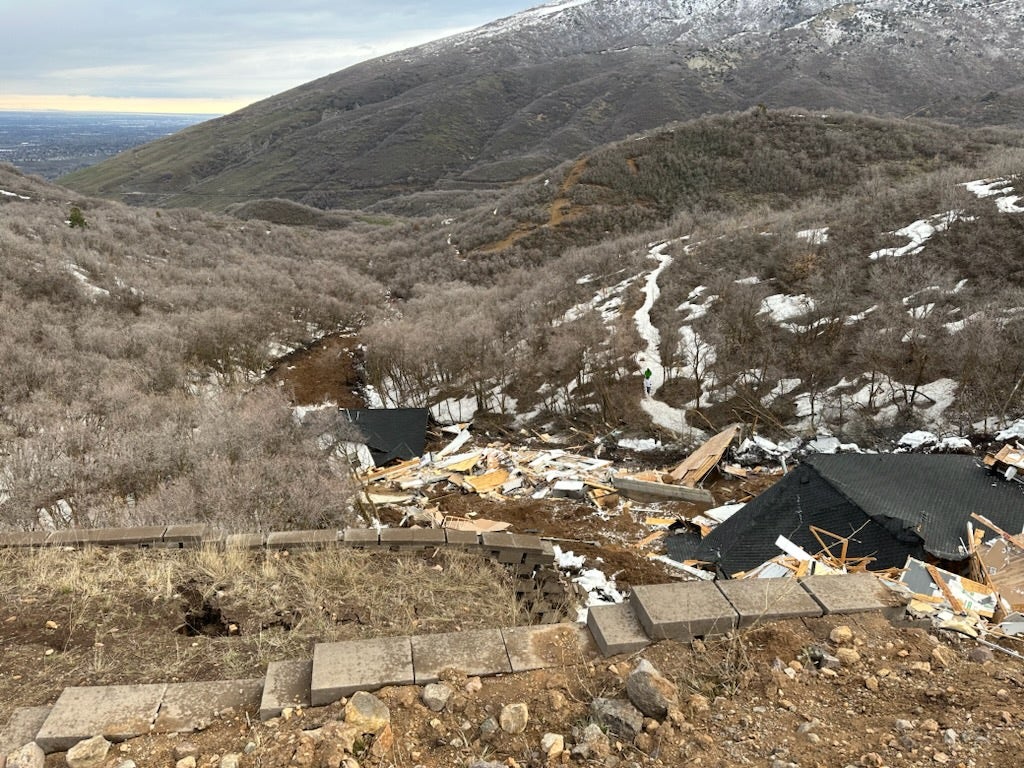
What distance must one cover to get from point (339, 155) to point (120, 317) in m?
112

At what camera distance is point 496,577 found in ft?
20.2

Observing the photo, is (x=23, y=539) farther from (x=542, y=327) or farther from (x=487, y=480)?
(x=542, y=327)

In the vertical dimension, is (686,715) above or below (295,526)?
above

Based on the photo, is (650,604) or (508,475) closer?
(650,604)

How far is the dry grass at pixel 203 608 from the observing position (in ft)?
13.1

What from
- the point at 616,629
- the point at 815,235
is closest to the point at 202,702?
the point at 616,629

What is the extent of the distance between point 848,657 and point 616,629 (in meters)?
1.42

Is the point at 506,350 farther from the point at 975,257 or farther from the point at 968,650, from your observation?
the point at 968,650

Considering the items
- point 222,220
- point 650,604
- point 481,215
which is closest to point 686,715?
point 650,604

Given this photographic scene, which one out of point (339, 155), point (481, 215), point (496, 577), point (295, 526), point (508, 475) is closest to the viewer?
point (496, 577)

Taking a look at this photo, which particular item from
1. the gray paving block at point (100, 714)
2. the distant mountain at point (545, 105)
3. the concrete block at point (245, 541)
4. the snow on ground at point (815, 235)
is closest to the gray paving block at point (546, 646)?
the gray paving block at point (100, 714)

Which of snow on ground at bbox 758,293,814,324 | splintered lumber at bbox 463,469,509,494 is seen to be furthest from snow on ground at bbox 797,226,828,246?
splintered lumber at bbox 463,469,509,494

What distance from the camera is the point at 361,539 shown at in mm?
6043

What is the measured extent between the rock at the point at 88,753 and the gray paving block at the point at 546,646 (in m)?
2.23
